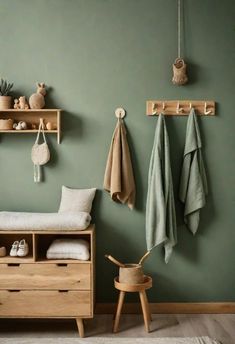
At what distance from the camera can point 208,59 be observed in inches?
143

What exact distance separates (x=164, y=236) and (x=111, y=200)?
499mm

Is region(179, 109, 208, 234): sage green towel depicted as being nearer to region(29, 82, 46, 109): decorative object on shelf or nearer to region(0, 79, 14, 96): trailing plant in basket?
region(29, 82, 46, 109): decorative object on shelf

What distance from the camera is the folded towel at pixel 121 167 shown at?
352cm

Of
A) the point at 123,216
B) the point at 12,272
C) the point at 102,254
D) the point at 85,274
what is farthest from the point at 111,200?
the point at 12,272

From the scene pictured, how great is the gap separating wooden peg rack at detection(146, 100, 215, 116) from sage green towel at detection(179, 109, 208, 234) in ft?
0.19

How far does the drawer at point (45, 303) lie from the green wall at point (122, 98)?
49 centimetres

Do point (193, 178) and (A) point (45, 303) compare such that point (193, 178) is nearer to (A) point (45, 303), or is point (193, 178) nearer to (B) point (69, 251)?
(B) point (69, 251)

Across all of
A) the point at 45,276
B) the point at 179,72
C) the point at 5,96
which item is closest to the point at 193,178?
the point at 179,72

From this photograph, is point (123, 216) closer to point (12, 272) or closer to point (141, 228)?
point (141, 228)

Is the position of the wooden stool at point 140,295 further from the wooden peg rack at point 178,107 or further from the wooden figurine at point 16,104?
the wooden figurine at point 16,104

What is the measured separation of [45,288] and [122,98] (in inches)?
59.4

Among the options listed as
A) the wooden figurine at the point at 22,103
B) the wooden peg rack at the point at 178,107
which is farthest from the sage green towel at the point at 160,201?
the wooden figurine at the point at 22,103

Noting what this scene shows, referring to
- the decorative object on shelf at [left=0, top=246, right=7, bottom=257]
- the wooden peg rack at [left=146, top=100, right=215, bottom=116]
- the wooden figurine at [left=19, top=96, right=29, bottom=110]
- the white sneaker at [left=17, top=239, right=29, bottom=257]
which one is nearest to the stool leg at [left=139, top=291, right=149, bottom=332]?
the white sneaker at [left=17, top=239, right=29, bottom=257]

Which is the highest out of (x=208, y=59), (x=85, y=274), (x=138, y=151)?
(x=208, y=59)
